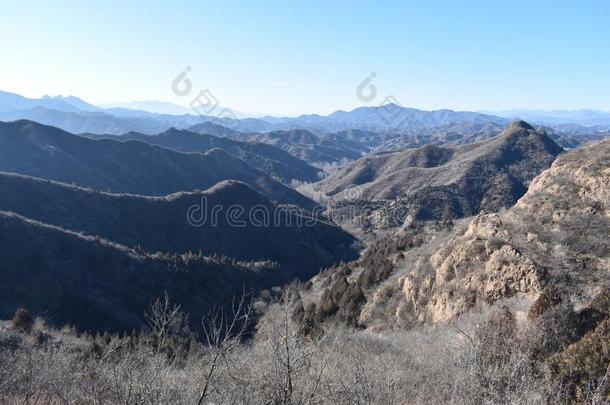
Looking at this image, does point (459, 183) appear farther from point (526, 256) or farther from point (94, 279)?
point (526, 256)

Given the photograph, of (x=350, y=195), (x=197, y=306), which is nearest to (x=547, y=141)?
(x=350, y=195)

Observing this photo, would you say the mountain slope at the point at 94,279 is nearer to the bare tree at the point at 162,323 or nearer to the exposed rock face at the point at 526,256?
the bare tree at the point at 162,323

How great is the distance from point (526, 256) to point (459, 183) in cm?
9479

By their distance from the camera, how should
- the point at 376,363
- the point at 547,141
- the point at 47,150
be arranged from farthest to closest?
the point at 547,141 → the point at 47,150 → the point at 376,363

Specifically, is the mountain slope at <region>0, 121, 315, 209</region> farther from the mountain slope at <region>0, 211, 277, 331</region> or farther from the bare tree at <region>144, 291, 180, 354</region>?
the bare tree at <region>144, 291, 180, 354</region>

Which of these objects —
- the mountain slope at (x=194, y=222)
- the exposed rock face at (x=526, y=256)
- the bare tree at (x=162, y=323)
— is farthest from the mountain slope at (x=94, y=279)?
the exposed rock face at (x=526, y=256)

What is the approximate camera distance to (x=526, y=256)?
764 inches

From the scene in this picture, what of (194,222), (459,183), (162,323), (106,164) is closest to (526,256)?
(162,323)

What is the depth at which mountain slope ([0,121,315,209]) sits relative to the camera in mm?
111125

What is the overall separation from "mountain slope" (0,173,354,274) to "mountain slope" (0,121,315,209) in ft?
119

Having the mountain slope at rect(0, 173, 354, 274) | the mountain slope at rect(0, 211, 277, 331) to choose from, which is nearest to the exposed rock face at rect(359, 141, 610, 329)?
the mountain slope at rect(0, 211, 277, 331)

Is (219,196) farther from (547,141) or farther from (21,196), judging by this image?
(547,141)

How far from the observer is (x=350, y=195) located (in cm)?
14012

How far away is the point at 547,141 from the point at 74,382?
148472mm
